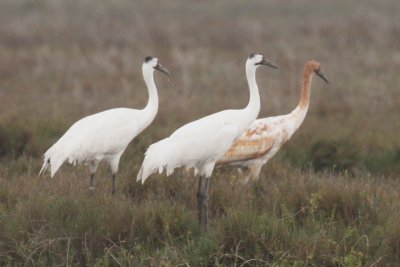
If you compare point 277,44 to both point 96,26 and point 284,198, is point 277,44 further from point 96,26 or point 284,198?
point 284,198

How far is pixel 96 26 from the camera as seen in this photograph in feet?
69.1

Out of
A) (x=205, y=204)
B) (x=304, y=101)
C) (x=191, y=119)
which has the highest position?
(x=304, y=101)

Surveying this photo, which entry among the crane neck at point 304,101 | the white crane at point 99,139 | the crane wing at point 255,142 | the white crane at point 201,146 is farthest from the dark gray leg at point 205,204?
the crane neck at point 304,101

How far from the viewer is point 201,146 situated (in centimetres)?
702

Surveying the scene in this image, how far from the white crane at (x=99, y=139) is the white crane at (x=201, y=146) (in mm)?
433

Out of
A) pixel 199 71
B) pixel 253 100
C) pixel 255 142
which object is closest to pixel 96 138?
pixel 253 100

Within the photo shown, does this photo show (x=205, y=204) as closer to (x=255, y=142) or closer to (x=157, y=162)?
(x=157, y=162)

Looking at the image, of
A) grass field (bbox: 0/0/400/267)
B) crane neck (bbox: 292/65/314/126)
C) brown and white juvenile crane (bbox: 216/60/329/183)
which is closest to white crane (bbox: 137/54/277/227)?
grass field (bbox: 0/0/400/267)

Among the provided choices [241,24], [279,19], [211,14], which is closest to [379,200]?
[241,24]

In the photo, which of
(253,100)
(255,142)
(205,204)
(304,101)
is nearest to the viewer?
(205,204)

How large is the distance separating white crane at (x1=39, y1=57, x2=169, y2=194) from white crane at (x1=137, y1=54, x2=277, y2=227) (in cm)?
43

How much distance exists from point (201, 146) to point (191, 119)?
390 centimetres

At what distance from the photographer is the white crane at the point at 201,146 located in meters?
6.94

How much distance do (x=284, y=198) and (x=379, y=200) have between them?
0.75m
